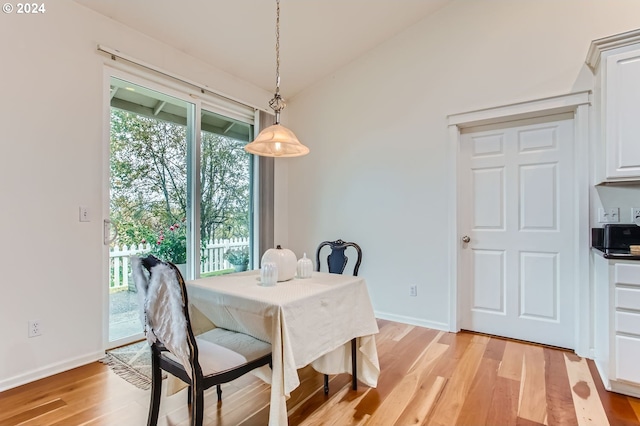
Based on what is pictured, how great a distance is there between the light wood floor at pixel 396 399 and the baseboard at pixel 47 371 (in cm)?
5

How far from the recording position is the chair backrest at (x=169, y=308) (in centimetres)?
134

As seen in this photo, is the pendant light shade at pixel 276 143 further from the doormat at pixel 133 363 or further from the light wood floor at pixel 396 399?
the doormat at pixel 133 363

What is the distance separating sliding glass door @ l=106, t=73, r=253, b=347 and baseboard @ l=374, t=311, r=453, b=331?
180 cm

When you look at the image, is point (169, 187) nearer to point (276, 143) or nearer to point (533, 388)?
point (276, 143)

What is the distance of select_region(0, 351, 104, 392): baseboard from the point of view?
213cm

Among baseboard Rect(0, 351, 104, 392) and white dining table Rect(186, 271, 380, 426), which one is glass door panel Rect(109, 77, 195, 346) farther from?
white dining table Rect(186, 271, 380, 426)

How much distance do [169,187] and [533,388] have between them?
3308 millimetres

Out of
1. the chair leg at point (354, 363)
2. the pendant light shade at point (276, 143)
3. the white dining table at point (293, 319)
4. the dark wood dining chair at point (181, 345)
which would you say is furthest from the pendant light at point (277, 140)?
the chair leg at point (354, 363)

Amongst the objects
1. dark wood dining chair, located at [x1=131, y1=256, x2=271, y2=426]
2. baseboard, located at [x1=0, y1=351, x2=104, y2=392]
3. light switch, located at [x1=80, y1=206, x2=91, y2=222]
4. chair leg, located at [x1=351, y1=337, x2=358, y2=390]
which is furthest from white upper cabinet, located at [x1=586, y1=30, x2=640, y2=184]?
baseboard, located at [x1=0, y1=351, x2=104, y2=392]

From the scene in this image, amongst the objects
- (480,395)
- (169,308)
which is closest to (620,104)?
(480,395)

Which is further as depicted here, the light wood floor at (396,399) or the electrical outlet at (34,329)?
the electrical outlet at (34,329)

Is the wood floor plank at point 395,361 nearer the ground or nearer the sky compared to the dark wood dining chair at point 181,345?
nearer the ground

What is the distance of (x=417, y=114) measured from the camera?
341cm

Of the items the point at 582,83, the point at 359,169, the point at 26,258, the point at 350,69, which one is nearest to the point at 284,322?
the point at 26,258
